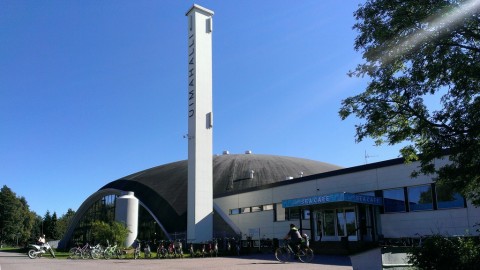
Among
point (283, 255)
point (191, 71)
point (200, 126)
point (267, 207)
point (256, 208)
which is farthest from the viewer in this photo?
point (191, 71)

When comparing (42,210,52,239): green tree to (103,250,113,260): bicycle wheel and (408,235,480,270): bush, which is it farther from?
(408,235,480,270): bush

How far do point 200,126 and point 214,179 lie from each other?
10.6 metres

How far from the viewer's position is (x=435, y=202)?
23672mm

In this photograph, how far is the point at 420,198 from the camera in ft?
Result: 80.3

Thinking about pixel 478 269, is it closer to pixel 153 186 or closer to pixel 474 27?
pixel 474 27

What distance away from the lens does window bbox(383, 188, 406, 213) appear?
25.4m

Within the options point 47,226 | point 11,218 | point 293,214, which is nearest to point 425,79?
point 293,214

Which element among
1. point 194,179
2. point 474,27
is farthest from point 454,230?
point 194,179

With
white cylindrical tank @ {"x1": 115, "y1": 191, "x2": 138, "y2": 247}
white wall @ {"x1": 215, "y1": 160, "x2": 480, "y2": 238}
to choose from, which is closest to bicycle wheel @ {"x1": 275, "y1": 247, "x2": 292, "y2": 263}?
white wall @ {"x1": 215, "y1": 160, "x2": 480, "y2": 238}

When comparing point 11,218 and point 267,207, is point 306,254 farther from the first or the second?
point 11,218

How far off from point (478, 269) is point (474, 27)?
517 centimetres

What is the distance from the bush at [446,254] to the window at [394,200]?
15.8m

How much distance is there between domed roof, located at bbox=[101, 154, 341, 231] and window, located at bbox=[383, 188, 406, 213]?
51.7 feet

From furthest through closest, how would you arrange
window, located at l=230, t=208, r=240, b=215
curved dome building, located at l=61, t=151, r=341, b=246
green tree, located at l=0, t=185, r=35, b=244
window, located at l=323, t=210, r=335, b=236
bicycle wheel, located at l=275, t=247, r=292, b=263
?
green tree, located at l=0, t=185, r=35, b=244 < curved dome building, located at l=61, t=151, r=341, b=246 < window, located at l=230, t=208, r=240, b=215 < window, located at l=323, t=210, r=335, b=236 < bicycle wheel, located at l=275, t=247, r=292, b=263
